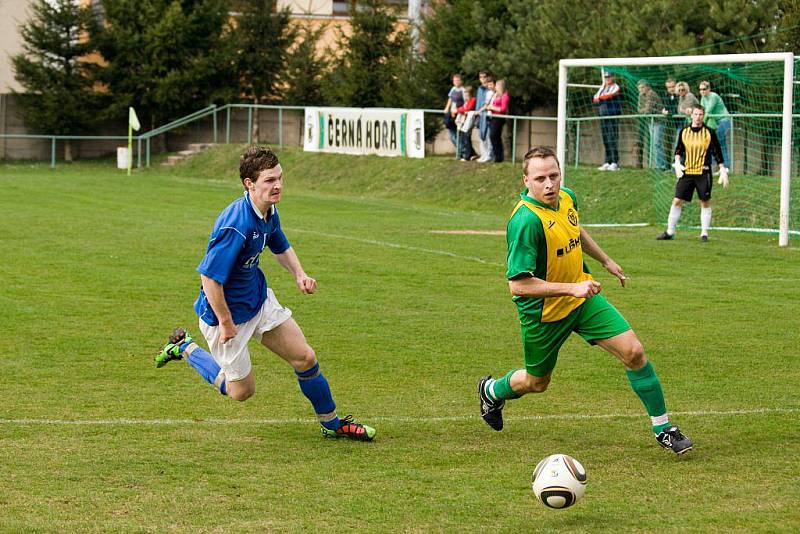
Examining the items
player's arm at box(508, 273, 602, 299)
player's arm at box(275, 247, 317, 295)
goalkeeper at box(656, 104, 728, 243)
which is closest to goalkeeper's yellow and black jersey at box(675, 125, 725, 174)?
goalkeeper at box(656, 104, 728, 243)

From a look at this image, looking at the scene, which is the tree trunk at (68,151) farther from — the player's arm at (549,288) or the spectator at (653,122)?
the player's arm at (549,288)

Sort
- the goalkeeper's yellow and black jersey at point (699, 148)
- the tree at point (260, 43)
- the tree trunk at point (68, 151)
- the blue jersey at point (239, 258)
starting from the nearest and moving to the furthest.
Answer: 1. the blue jersey at point (239, 258)
2. the goalkeeper's yellow and black jersey at point (699, 148)
3. the tree trunk at point (68, 151)
4. the tree at point (260, 43)

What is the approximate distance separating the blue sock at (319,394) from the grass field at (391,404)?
0.15m

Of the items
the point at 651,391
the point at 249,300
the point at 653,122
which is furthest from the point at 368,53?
the point at 651,391

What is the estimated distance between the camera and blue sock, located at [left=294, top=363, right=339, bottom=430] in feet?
25.6

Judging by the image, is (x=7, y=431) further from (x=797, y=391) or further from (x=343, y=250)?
(x=343, y=250)

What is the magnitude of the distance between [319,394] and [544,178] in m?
1.90

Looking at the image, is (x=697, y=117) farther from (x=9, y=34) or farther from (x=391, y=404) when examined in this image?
(x=9, y=34)

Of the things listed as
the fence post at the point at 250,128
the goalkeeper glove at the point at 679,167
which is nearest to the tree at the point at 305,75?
the fence post at the point at 250,128

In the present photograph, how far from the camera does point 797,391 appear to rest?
9125mm

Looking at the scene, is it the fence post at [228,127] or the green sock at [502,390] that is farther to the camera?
the fence post at [228,127]

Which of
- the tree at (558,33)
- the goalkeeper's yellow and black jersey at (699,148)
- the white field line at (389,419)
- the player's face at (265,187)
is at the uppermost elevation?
the tree at (558,33)

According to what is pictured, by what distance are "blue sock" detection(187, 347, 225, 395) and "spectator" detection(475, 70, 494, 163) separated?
20747mm

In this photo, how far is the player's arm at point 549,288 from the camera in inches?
271
